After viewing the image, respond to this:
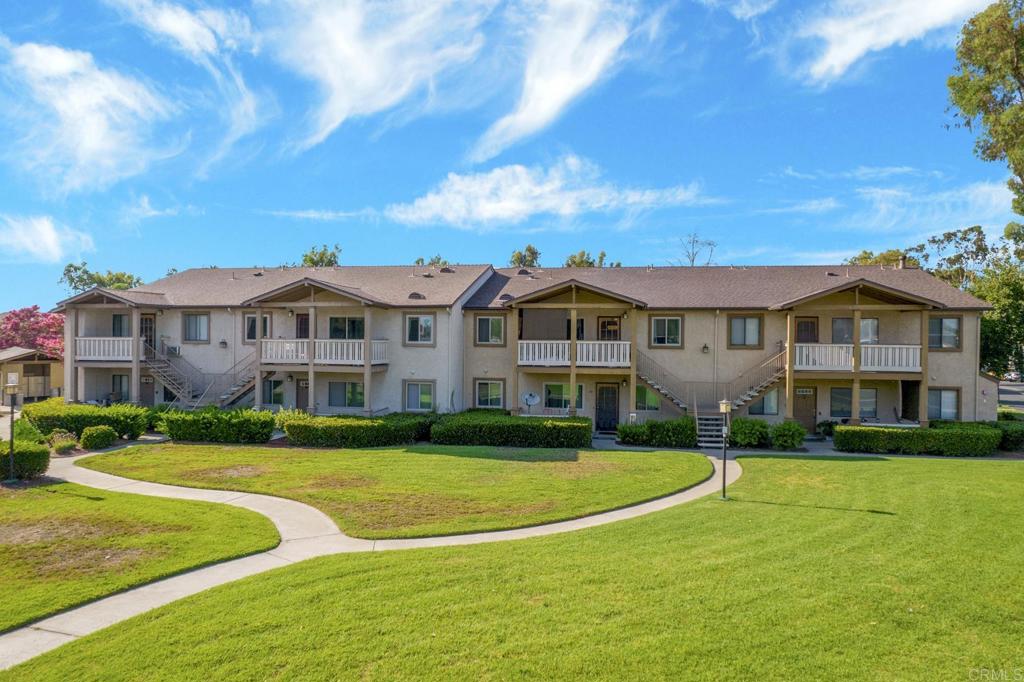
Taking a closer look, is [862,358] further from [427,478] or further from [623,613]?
[623,613]

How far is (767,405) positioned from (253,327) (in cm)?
2359

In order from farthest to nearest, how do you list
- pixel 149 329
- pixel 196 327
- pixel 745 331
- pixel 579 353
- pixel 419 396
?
pixel 149 329 → pixel 196 327 → pixel 419 396 → pixel 745 331 → pixel 579 353

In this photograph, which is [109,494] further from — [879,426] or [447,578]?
[879,426]

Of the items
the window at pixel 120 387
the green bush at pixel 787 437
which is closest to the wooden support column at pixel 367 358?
the window at pixel 120 387

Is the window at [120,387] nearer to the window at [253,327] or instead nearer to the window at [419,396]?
the window at [253,327]

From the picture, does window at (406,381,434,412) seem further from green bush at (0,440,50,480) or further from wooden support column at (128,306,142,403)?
green bush at (0,440,50,480)

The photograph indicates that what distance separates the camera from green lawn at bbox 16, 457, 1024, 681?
5.88m

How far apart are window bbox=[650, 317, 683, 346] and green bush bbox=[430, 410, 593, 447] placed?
5.89 m

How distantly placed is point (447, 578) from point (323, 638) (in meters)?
2.09

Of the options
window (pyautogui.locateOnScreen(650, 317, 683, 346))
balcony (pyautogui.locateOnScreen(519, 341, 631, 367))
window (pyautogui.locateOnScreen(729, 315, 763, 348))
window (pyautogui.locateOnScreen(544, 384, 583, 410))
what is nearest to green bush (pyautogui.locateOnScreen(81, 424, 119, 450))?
balcony (pyautogui.locateOnScreen(519, 341, 631, 367))

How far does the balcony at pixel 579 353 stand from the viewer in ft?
75.0

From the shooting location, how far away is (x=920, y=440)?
1980cm

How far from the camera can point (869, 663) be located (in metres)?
5.91

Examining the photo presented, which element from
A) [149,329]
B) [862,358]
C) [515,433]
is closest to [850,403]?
[862,358]
